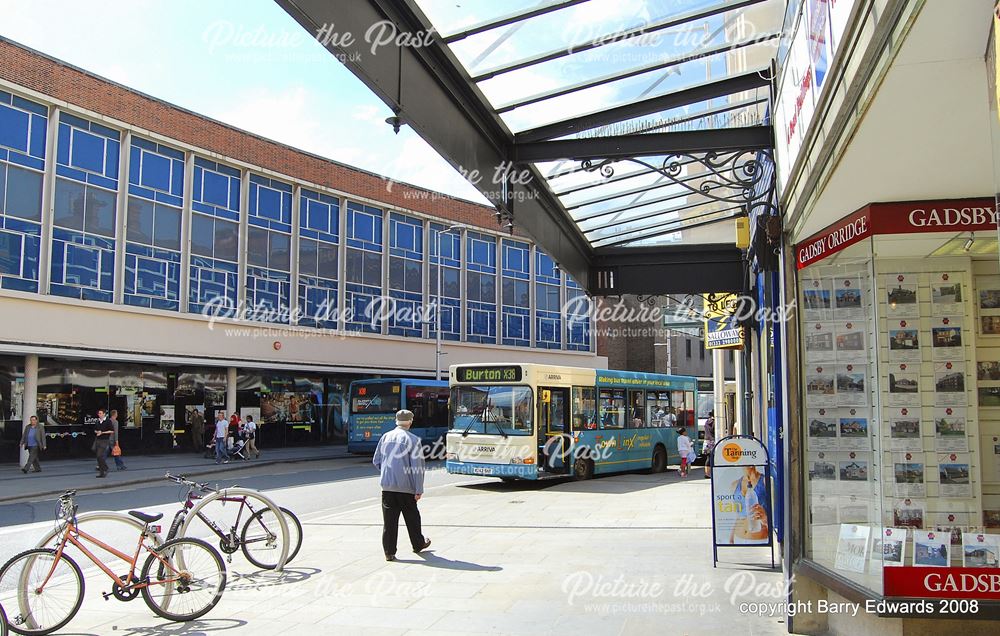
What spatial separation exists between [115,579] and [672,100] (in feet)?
21.1

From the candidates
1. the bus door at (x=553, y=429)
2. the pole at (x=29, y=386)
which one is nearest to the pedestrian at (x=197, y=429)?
the pole at (x=29, y=386)

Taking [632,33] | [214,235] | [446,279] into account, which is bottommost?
[632,33]

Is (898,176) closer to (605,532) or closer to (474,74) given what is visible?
(474,74)

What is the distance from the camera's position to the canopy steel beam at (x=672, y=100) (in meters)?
7.27

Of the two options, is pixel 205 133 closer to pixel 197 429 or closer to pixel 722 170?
pixel 197 429

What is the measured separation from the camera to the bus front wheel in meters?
17.8

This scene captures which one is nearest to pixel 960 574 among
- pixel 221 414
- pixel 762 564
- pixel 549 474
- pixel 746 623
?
pixel 746 623

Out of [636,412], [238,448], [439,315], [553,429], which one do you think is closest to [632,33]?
[553,429]

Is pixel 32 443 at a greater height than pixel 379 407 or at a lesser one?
lesser

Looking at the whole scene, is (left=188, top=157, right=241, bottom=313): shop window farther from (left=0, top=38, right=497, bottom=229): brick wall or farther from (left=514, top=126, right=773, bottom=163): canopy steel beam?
(left=514, top=126, right=773, bottom=163): canopy steel beam

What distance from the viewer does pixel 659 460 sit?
69.5 feet

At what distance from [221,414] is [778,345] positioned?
22.6 m

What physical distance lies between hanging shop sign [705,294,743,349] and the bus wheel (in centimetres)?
519

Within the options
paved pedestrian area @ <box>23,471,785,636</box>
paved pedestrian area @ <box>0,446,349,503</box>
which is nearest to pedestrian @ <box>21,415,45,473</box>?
paved pedestrian area @ <box>0,446,349,503</box>
